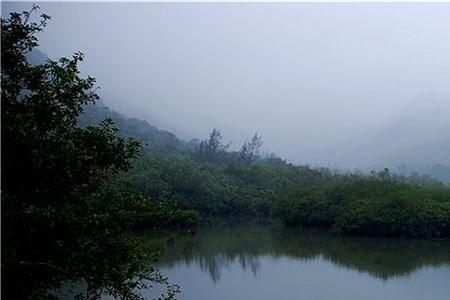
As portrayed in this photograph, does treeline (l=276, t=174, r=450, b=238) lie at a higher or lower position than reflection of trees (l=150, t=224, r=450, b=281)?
higher

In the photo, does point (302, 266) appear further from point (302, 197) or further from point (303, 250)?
point (302, 197)

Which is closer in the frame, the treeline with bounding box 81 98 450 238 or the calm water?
the calm water

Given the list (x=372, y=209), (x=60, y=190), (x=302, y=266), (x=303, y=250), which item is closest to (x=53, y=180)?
(x=60, y=190)

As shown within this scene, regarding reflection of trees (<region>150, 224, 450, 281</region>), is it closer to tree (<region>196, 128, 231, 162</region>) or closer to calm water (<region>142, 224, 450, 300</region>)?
calm water (<region>142, 224, 450, 300</region>)

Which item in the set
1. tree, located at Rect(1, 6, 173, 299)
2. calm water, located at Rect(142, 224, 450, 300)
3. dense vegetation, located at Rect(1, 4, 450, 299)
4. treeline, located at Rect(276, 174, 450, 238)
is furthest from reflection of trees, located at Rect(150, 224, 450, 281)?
tree, located at Rect(1, 6, 173, 299)

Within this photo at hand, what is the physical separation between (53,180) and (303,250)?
65.6 ft

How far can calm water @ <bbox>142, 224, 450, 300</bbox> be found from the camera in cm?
1520

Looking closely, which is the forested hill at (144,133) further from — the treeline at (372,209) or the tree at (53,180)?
the tree at (53,180)

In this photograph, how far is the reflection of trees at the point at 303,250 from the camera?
63.9ft

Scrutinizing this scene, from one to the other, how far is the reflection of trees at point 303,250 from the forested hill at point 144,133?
1906cm

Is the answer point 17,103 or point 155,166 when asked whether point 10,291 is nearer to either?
point 17,103

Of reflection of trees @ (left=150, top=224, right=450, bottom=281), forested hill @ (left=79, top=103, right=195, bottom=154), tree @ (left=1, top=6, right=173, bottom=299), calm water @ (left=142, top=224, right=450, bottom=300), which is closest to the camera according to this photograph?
tree @ (left=1, top=6, right=173, bottom=299)

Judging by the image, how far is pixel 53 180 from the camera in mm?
4312

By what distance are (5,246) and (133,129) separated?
71.8 metres
